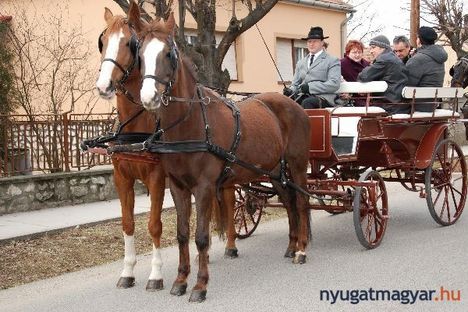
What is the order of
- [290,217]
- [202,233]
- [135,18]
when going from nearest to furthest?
1. [135,18]
2. [202,233]
3. [290,217]

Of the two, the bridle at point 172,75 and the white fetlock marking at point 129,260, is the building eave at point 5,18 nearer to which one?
the white fetlock marking at point 129,260

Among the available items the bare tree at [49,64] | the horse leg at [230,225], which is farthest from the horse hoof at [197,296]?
the bare tree at [49,64]

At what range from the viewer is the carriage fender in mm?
8180

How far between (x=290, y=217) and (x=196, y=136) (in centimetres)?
212

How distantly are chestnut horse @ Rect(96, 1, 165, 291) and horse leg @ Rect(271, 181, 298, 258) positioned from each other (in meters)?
1.73

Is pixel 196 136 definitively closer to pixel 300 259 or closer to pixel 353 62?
pixel 300 259

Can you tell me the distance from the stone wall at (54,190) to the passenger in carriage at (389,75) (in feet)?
16.0

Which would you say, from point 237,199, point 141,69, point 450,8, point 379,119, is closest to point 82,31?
point 237,199

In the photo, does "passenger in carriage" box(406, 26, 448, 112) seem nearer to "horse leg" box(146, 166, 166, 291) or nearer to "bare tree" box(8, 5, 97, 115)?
"horse leg" box(146, 166, 166, 291)

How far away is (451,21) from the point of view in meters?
26.7

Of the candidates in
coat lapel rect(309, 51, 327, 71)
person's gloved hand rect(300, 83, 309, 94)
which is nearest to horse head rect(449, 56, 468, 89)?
coat lapel rect(309, 51, 327, 71)

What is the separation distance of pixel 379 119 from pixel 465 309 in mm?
3085

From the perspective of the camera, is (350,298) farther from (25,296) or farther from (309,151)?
(25,296)

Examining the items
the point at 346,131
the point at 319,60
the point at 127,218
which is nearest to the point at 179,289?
the point at 127,218
